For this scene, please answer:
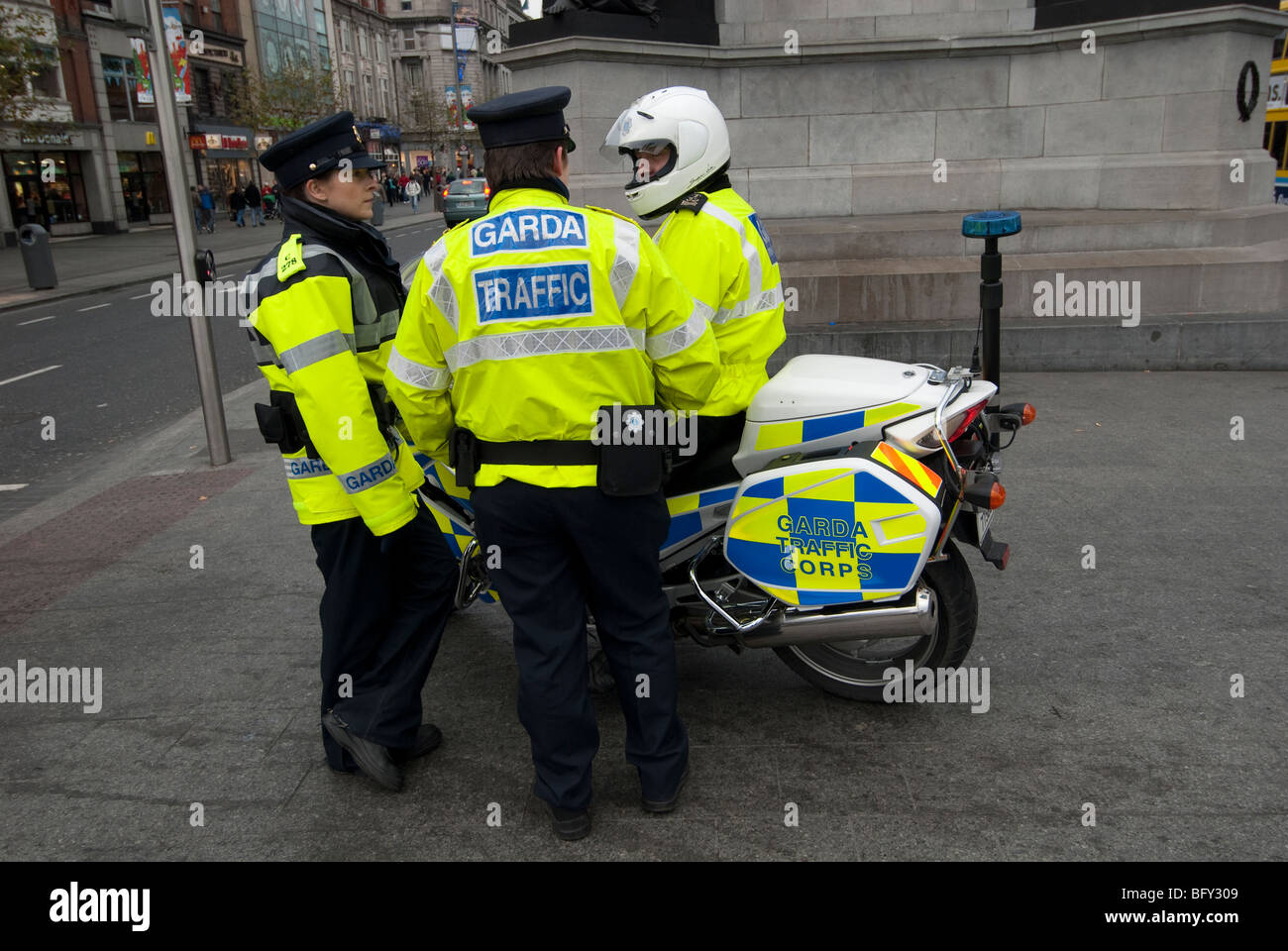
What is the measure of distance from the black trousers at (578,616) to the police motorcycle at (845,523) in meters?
0.41

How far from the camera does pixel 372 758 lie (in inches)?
127

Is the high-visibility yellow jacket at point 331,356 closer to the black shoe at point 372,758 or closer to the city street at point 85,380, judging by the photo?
the black shoe at point 372,758

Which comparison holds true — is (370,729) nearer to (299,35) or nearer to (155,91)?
(155,91)

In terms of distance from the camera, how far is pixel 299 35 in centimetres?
5803

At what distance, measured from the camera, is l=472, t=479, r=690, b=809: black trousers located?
9.23 feet

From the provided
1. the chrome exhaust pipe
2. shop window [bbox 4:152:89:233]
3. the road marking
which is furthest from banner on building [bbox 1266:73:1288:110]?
shop window [bbox 4:152:89:233]

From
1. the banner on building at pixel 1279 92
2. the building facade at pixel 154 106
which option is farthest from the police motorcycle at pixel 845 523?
the banner on building at pixel 1279 92

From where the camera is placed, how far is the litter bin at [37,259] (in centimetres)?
1933

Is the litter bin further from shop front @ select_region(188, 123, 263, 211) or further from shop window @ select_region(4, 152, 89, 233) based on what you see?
shop front @ select_region(188, 123, 263, 211)

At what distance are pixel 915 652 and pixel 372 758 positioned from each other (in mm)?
1827

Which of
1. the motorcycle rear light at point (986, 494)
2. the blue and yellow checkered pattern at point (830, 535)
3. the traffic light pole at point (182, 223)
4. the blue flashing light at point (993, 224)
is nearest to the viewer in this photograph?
the blue and yellow checkered pattern at point (830, 535)

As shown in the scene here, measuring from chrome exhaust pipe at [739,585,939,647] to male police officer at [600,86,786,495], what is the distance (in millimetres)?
525

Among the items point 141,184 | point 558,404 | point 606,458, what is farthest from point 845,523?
point 141,184

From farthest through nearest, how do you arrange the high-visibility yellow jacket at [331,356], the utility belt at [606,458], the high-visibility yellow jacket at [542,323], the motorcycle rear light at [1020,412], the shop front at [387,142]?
1. the shop front at [387,142]
2. the motorcycle rear light at [1020,412]
3. the high-visibility yellow jacket at [331,356]
4. the utility belt at [606,458]
5. the high-visibility yellow jacket at [542,323]
